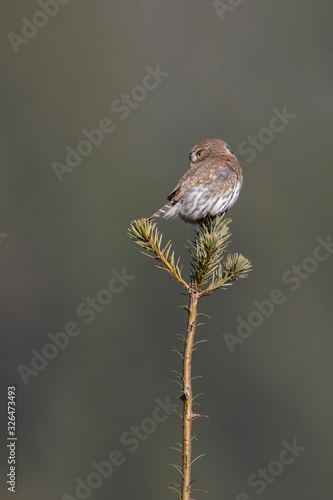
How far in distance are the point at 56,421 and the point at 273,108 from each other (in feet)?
181

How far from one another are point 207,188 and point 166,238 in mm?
53695

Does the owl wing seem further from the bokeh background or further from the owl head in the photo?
the bokeh background

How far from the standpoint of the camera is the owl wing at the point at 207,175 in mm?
4883

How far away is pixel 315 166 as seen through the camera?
78375mm

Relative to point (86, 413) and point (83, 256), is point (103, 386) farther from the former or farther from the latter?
point (83, 256)

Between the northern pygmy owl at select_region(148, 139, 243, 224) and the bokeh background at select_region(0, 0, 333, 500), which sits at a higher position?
the bokeh background at select_region(0, 0, 333, 500)

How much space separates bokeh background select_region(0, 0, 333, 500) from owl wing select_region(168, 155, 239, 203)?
4007cm

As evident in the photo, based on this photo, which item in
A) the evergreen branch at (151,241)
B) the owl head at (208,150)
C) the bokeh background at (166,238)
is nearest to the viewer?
the evergreen branch at (151,241)

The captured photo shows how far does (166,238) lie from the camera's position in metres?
58.4

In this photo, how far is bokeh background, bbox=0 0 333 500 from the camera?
59500mm

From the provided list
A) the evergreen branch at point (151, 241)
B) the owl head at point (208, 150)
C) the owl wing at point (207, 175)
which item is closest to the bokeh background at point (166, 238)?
the owl head at point (208, 150)

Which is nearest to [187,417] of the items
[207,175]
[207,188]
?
[207,188]

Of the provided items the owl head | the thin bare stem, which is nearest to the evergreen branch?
the thin bare stem

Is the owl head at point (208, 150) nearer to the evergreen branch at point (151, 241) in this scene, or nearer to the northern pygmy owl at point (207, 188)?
the northern pygmy owl at point (207, 188)
